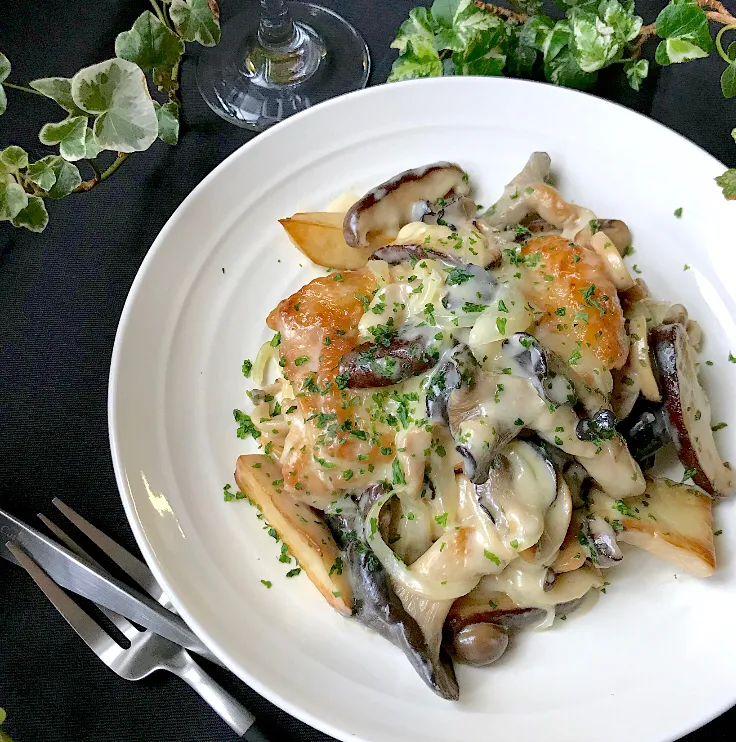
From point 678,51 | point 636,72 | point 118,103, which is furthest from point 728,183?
point 118,103

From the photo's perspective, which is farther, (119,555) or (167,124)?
(167,124)

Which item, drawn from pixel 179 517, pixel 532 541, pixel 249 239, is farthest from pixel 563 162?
pixel 179 517

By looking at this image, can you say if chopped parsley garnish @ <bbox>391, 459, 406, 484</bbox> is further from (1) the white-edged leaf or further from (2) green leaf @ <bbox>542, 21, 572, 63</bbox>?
(2) green leaf @ <bbox>542, 21, 572, 63</bbox>

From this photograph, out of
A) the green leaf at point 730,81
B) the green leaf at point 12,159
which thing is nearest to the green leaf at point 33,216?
the green leaf at point 12,159

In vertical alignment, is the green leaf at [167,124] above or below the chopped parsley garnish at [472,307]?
above

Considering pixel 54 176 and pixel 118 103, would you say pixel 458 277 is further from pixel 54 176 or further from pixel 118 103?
pixel 54 176

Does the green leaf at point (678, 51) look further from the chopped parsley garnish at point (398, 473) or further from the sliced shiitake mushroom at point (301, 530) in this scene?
the sliced shiitake mushroom at point (301, 530)

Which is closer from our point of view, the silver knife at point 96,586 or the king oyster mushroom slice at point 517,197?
the silver knife at point 96,586
